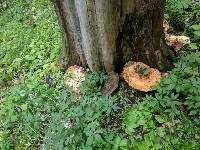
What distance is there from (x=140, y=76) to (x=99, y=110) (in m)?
0.58

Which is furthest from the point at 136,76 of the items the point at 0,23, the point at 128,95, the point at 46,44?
the point at 0,23

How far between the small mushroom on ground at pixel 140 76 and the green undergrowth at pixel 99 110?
0.10 m

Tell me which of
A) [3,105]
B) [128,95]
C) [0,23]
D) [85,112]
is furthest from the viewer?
[0,23]

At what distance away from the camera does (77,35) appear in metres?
3.71

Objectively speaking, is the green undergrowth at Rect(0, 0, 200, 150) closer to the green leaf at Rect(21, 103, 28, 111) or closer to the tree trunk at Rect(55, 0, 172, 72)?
the green leaf at Rect(21, 103, 28, 111)

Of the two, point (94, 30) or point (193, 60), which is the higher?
point (94, 30)

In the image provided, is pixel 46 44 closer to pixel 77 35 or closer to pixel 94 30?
pixel 77 35

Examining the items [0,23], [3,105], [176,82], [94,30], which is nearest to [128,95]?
[176,82]

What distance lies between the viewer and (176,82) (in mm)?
3551

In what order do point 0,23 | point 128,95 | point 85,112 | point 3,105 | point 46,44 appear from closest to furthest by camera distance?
point 85,112, point 128,95, point 3,105, point 46,44, point 0,23

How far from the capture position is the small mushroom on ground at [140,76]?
11.6ft

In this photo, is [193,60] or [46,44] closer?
[193,60]

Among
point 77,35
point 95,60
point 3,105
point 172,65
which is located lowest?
point 3,105

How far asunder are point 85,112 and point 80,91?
391mm
